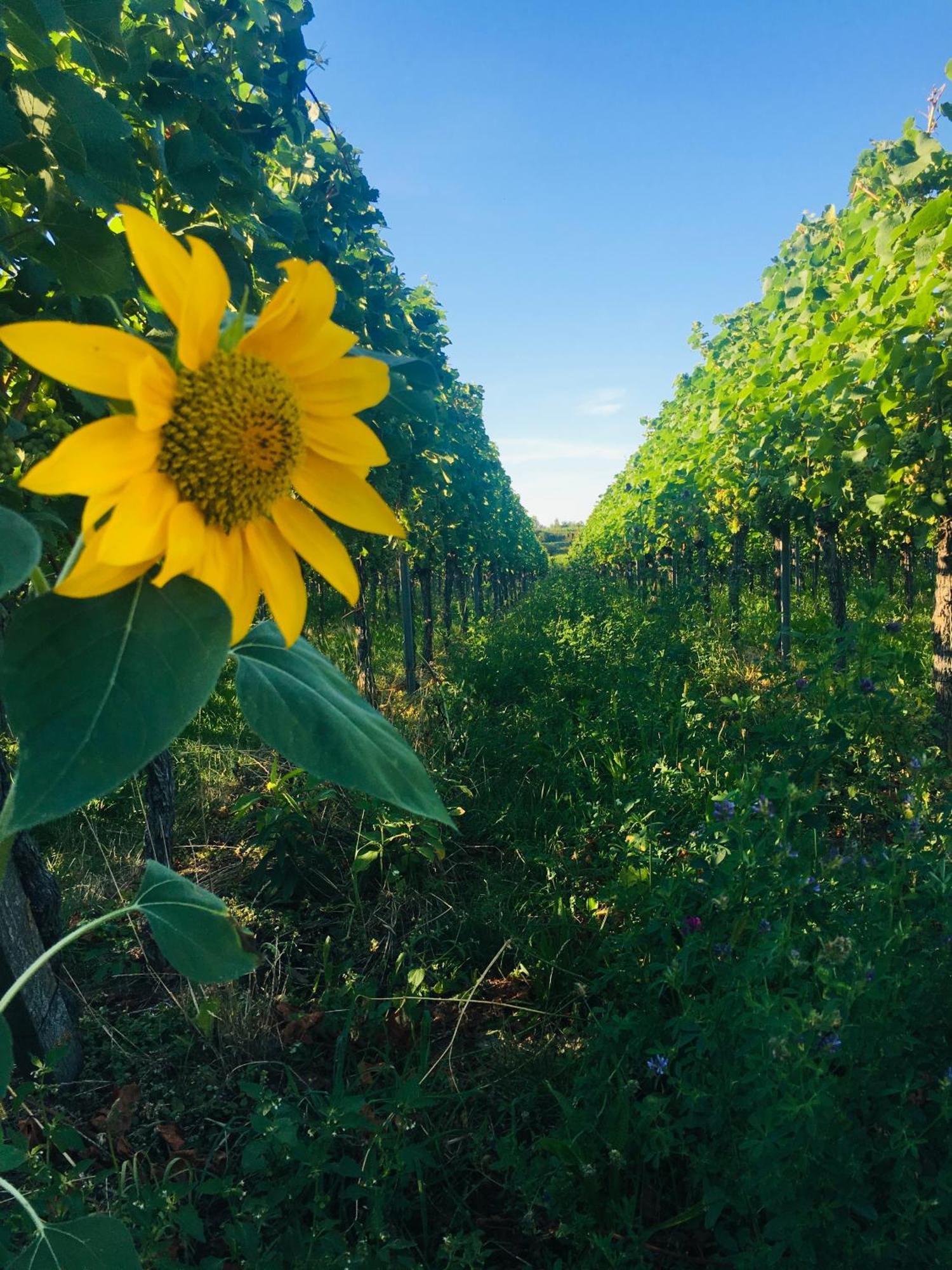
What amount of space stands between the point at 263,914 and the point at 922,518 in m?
5.22

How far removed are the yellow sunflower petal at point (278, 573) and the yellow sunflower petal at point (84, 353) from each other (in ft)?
0.39

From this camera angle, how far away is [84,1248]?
74 centimetres

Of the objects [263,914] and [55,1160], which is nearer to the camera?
[55,1160]

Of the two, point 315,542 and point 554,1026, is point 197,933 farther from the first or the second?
point 554,1026

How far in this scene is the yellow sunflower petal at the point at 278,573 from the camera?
51cm

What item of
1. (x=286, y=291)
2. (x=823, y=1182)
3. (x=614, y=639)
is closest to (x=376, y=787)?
(x=286, y=291)

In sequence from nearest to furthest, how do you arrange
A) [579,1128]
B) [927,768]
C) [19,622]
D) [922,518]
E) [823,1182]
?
[19,622] → [823,1182] → [579,1128] → [927,768] → [922,518]

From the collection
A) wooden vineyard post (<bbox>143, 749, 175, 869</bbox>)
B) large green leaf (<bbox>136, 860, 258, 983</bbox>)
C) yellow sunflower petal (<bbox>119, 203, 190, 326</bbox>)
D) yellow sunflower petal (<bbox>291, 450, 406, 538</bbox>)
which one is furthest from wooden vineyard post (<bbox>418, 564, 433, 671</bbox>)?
yellow sunflower petal (<bbox>119, 203, 190, 326</bbox>)

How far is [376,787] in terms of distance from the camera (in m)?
0.50

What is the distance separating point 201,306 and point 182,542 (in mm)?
137

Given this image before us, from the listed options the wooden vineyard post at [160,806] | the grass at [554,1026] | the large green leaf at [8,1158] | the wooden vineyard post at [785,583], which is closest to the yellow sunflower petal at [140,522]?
the large green leaf at [8,1158]

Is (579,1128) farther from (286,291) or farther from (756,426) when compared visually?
A: (756,426)

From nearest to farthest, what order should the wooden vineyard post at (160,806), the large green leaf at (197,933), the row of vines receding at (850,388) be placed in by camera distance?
1. the large green leaf at (197,933)
2. the wooden vineyard post at (160,806)
3. the row of vines receding at (850,388)

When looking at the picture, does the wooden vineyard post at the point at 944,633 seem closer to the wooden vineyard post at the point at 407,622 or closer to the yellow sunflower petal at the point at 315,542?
the wooden vineyard post at the point at 407,622
